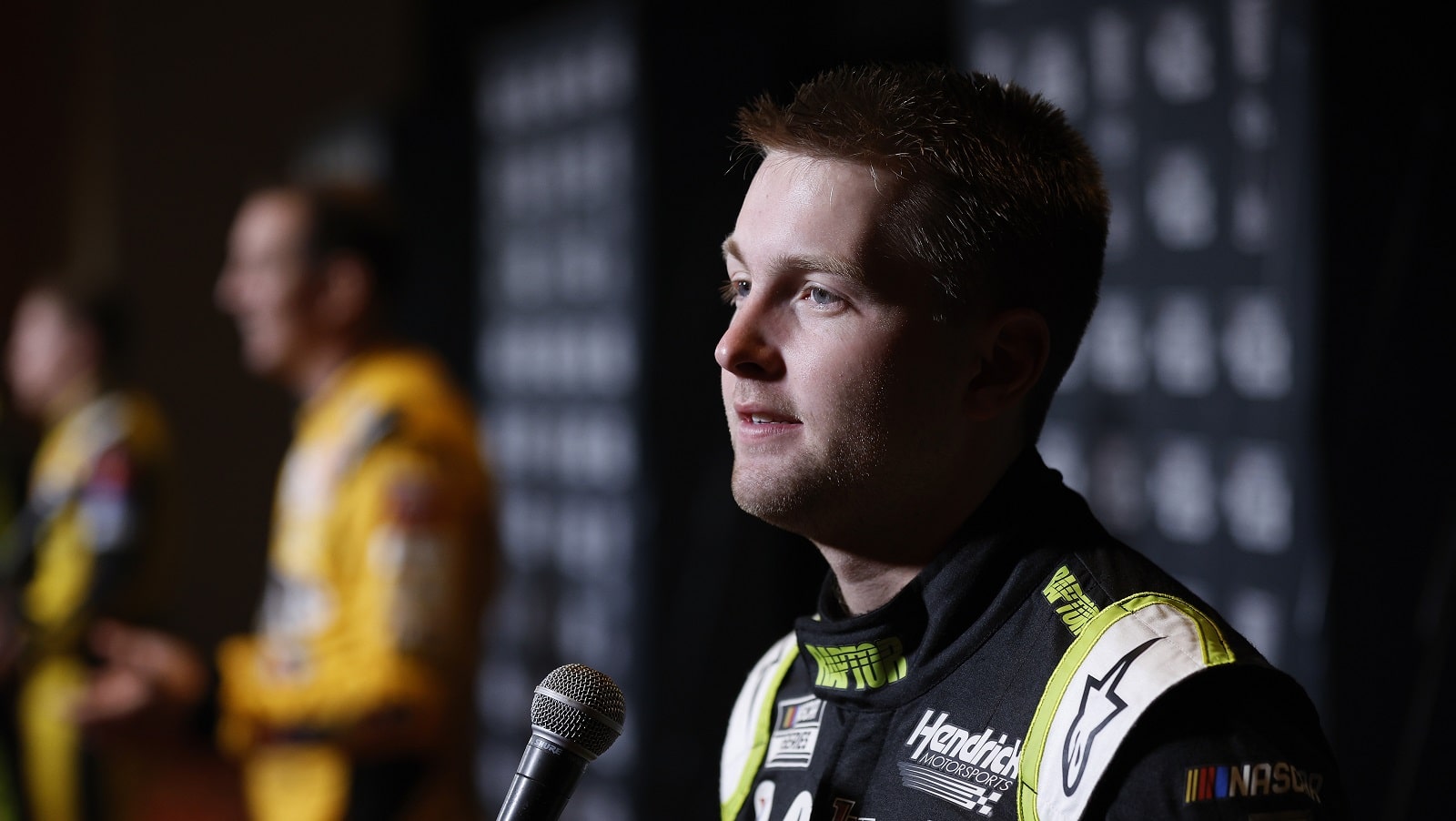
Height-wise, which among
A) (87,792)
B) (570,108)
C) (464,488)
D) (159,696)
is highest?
(570,108)

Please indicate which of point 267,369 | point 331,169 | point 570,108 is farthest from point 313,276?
point 331,169

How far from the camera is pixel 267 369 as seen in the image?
252 centimetres

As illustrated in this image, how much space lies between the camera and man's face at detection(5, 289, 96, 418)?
3561mm

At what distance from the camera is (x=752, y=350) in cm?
98

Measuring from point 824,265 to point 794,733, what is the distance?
360mm

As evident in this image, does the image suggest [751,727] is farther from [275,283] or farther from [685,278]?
[685,278]

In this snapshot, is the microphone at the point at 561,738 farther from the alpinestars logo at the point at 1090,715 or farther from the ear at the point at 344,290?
the ear at the point at 344,290

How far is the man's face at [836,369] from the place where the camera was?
97 centimetres

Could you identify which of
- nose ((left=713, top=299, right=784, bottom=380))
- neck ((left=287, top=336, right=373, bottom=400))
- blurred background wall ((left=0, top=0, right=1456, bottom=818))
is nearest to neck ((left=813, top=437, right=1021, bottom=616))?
nose ((left=713, top=299, right=784, bottom=380))

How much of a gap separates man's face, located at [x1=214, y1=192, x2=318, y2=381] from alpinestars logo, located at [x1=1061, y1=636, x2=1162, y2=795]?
6.17 ft

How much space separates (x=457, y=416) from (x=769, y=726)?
135 centimetres

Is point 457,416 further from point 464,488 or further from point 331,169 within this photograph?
point 331,169

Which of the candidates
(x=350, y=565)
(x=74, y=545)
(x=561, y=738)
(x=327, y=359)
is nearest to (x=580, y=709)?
(x=561, y=738)

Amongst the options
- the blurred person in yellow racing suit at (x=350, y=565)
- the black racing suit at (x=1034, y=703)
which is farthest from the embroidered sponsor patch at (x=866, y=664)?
the blurred person in yellow racing suit at (x=350, y=565)
